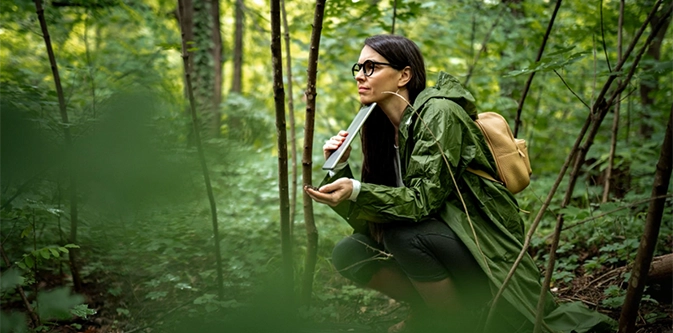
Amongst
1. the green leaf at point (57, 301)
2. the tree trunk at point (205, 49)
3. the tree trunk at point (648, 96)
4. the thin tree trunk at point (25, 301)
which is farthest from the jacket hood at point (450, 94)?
the tree trunk at point (205, 49)

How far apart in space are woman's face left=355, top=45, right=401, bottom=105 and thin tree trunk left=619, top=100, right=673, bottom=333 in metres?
1.05

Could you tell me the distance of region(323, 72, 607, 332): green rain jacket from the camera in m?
1.89

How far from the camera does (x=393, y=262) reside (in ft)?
7.47

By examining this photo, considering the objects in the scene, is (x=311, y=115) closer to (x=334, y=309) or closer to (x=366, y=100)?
(x=366, y=100)

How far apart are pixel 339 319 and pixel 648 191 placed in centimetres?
259

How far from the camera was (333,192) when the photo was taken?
5.91ft

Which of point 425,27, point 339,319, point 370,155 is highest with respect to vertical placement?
point 425,27

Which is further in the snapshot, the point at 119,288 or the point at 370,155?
the point at 119,288

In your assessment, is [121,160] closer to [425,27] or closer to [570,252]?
[570,252]

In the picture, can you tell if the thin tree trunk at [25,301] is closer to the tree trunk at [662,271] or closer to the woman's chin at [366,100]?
the woman's chin at [366,100]

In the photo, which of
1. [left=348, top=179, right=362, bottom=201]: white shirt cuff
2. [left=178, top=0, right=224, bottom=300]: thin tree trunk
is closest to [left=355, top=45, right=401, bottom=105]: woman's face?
[left=348, top=179, right=362, bottom=201]: white shirt cuff

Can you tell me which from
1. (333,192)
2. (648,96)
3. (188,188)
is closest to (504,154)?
(333,192)

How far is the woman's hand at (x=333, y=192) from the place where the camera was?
1776mm

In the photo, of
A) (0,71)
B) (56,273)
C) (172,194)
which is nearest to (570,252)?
(172,194)
